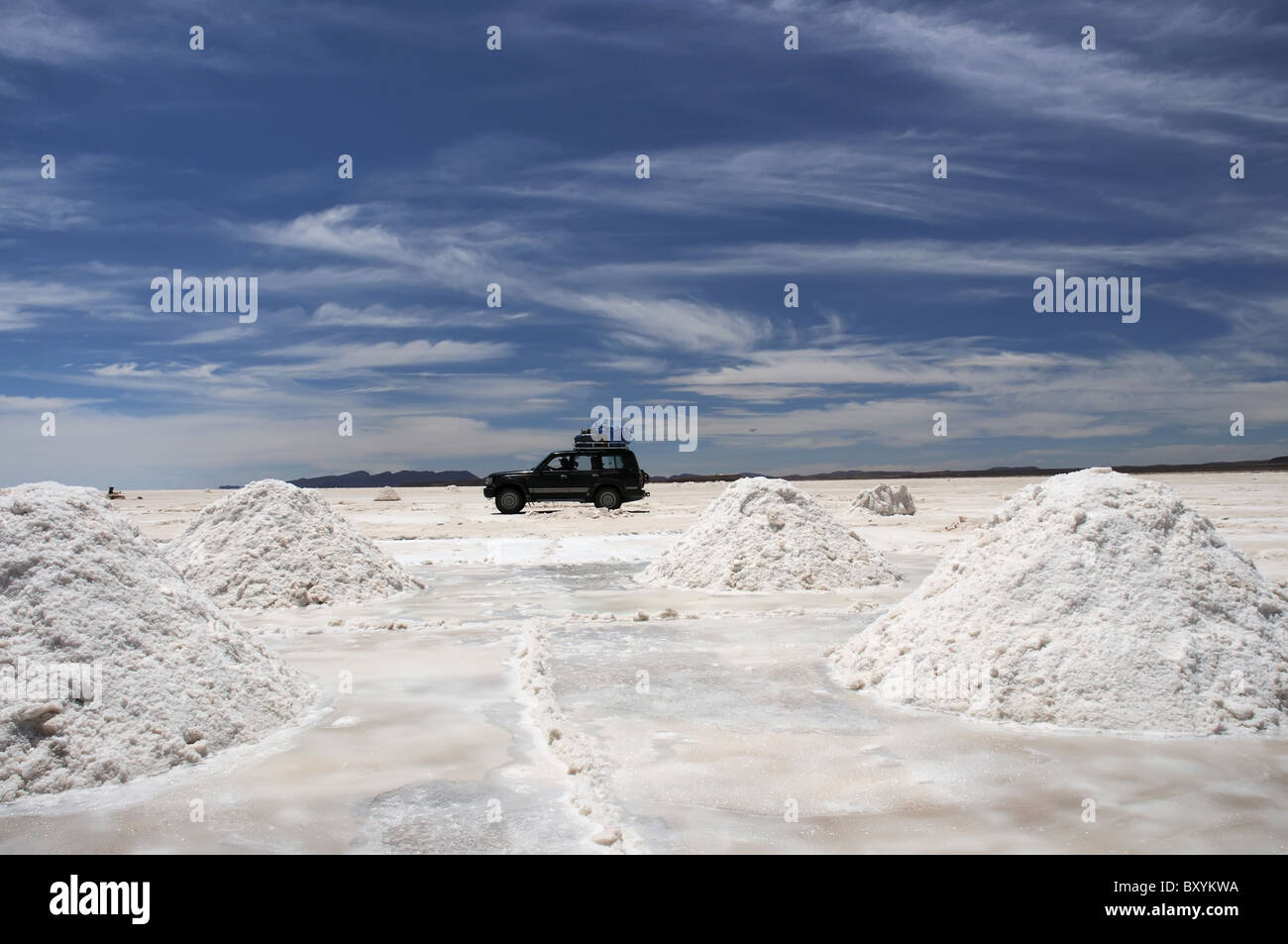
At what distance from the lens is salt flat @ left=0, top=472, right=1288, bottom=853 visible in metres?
3.49

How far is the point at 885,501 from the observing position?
2505 centimetres

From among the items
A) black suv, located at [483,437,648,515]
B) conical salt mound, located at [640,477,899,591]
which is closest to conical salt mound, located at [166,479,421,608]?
conical salt mound, located at [640,477,899,591]

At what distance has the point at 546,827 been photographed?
3.55 m

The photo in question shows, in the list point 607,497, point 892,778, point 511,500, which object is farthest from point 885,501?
point 892,778

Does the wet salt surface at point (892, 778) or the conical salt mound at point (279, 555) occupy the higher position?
the conical salt mound at point (279, 555)

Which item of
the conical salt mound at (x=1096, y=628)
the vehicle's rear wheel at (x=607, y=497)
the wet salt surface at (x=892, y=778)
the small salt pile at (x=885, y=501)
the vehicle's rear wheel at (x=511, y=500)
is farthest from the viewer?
the vehicle's rear wheel at (x=511, y=500)

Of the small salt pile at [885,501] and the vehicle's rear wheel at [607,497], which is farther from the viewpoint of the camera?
the vehicle's rear wheel at [607,497]

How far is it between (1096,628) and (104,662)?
5632mm

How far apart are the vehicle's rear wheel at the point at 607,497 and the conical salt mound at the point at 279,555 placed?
1416 cm

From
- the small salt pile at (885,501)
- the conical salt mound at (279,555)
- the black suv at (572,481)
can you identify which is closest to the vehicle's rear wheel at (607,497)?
the black suv at (572,481)

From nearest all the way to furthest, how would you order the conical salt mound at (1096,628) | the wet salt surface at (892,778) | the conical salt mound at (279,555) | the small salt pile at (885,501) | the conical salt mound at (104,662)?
the wet salt surface at (892,778) → the conical salt mound at (104,662) → the conical salt mound at (1096,628) → the conical salt mound at (279,555) → the small salt pile at (885,501)

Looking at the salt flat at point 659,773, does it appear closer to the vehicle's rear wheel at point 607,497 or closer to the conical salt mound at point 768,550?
the conical salt mound at point 768,550

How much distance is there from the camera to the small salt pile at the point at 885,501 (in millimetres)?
24997
